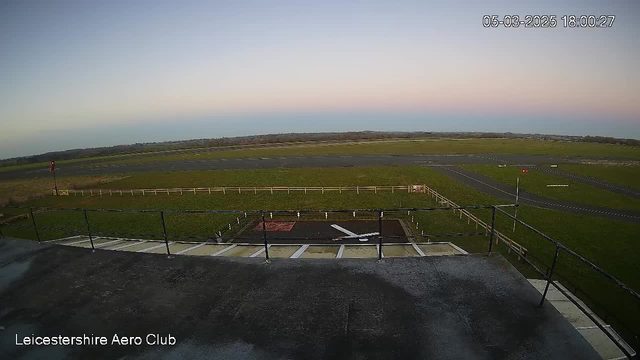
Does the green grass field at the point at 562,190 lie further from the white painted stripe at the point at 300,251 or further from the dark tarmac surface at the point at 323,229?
the white painted stripe at the point at 300,251

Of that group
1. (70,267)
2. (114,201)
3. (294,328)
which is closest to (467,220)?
(294,328)

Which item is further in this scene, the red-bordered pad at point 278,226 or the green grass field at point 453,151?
the green grass field at point 453,151

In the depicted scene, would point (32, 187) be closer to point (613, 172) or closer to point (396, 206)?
point (396, 206)

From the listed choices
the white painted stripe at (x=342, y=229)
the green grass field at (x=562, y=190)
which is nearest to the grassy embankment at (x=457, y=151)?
the green grass field at (x=562, y=190)

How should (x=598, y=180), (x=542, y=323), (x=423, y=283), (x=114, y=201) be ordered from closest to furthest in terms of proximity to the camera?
(x=542, y=323), (x=423, y=283), (x=114, y=201), (x=598, y=180)

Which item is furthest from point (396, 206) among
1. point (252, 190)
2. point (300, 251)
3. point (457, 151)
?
point (457, 151)

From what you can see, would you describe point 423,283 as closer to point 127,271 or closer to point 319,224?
point 127,271
